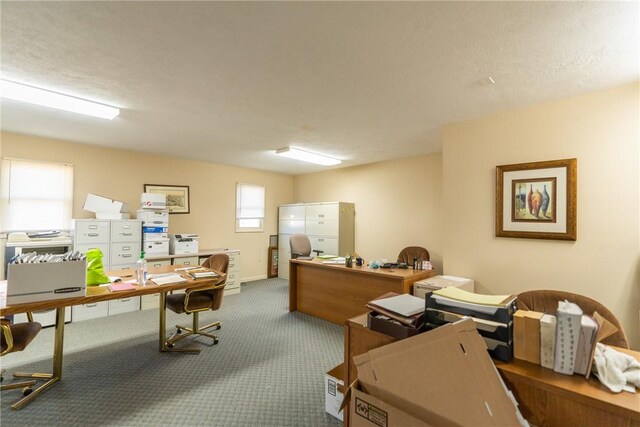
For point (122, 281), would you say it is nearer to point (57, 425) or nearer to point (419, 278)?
point (57, 425)

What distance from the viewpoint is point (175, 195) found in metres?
5.25

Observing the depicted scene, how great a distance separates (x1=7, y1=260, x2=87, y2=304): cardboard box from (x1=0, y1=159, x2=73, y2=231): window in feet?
8.65

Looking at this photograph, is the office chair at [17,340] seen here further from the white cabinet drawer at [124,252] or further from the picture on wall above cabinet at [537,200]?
the picture on wall above cabinet at [537,200]

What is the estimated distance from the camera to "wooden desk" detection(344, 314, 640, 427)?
920 millimetres

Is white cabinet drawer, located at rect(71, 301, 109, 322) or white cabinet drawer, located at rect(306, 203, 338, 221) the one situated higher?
white cabinet drawer, located at rect(306, 203, 338, 221)

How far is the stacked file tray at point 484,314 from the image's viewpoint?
1.20 m

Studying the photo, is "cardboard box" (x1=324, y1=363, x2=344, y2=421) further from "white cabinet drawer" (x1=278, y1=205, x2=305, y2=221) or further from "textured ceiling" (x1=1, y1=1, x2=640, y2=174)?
"white cabinet drawer" (x1=278, y1=205, x2=305, y2=221)

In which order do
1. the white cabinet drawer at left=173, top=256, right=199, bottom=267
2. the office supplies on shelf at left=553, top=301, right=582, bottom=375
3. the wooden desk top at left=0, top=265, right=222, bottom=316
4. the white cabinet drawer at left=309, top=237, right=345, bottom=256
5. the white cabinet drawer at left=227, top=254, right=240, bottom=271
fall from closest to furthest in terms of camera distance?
the office supplies on shelf at left=553, top=301, right=582, bottom=375 → the wooden desk top at left=0, top=265, right=222, bottom=316 → the white cabinet drawer at left=173, top=256, right=199, bottom=267 → the white cabinet drawer at left=227, top=254, right=240, bottom=271 → the white cabinet drawer at left=309, top=237, right=345, bottom=256

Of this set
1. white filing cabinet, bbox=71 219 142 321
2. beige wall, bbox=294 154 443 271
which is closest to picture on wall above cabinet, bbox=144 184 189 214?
white filing cabinet, bbox=71 219 142 321

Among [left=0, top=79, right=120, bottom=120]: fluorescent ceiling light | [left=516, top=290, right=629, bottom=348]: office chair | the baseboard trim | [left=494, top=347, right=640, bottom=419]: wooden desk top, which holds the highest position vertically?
[left=0, top=79, right=120, bottom=120]: fluorescent ceiling light

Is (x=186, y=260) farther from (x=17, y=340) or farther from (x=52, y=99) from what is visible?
(x=52, y=99)

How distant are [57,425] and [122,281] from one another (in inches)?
44.6

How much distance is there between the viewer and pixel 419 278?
3.29 metres

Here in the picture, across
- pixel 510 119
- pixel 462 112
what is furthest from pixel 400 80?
pixel 510 119
